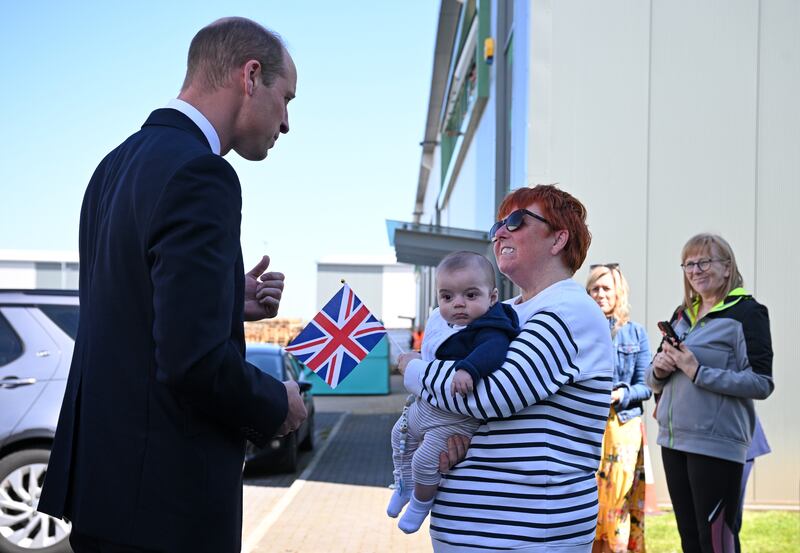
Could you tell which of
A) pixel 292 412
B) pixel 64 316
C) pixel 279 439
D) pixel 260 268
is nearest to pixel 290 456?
pixel 279 439

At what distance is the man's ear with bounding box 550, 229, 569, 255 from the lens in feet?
10.0

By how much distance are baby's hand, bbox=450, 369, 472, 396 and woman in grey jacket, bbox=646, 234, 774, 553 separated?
2449 millimetres

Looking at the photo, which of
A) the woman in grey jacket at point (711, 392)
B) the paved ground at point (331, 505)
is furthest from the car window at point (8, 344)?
the woman in grey jacket at point (711, 392)

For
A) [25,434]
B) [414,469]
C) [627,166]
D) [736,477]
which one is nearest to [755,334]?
[736,477]

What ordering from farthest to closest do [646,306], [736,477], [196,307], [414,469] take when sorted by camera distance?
[646,306] → [736,477] → [414,469] → [196,307]

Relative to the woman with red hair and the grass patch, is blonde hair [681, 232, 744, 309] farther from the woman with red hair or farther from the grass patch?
the grass patch

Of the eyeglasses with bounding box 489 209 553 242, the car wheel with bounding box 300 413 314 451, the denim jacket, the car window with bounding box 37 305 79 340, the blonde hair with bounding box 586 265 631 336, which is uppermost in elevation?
the eyeglasses with bounding box 489 209 553 242

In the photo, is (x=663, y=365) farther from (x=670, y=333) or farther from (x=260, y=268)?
(x=260, y=268)

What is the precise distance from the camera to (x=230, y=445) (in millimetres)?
2227

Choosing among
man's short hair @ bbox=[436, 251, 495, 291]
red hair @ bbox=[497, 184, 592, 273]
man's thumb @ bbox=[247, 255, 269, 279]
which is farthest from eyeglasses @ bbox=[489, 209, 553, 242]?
man's thumb @ bbox=[247, 255, 269, 279]

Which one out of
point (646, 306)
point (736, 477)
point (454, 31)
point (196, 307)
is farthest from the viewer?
point (454, 31)

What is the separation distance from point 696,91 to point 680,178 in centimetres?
89

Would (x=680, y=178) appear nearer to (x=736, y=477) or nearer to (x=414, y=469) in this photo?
(x=736, y=477)

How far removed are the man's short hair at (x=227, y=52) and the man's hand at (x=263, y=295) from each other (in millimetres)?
733
